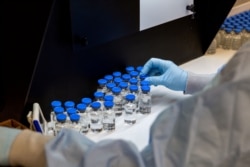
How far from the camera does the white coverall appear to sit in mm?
663

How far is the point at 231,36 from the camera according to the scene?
2.05 metres

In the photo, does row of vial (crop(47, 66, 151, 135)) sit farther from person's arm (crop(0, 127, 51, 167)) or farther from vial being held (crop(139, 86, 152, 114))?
person's arm (crop(0, 127, 51, 167))

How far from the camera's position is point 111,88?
4.62 ft

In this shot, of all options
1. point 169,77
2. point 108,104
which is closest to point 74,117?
point 108,104

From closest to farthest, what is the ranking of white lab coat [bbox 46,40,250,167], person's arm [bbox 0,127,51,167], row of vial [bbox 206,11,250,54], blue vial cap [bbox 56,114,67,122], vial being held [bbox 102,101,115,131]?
white lab coat [bbox 46,40,250,167] < person's arm [bbox 0,127,51,167] < blue vial cap [bbox 56,114,67,122] < vial being held [bbox 102,101,115,131] < row of vial [bbox 206,11,250,54]

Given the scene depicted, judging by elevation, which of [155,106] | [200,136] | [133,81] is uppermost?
[200,136]

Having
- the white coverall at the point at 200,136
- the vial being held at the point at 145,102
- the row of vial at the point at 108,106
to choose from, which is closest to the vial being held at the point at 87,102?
the row of vial at the point at 108,106

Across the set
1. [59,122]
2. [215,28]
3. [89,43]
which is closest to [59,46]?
[89,43]

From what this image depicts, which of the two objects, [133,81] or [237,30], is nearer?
[133,81]

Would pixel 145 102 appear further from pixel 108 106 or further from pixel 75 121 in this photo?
pixel 75 121

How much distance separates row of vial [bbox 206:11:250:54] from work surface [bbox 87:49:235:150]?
42mm

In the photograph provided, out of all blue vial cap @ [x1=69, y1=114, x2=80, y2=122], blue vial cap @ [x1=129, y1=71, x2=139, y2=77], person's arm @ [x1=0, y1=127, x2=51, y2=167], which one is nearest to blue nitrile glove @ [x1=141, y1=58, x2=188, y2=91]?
blue vial cap @ [x1=129, y1=71, x2=139, y2=77]

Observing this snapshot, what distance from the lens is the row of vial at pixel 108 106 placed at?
50.3 inches

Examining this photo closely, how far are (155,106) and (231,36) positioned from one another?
0.83m
